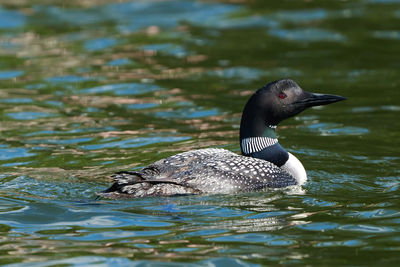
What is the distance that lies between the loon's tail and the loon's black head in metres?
1.15

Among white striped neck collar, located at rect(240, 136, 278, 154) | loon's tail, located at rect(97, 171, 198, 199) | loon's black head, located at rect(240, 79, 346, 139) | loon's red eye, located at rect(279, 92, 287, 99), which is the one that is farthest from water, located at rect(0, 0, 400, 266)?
loon's red eye, located at rect(279, 92, 287, 99)

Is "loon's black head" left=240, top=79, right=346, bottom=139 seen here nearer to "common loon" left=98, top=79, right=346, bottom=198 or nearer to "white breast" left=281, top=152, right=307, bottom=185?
"common loon" left=98, top=79, right=346, bottom=198

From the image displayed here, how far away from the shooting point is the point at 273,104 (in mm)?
7590

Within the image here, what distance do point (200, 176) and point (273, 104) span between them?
1138 mm

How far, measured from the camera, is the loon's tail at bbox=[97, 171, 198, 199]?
22.1 feet

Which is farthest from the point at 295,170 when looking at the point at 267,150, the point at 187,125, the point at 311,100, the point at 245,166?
the point at 187,125

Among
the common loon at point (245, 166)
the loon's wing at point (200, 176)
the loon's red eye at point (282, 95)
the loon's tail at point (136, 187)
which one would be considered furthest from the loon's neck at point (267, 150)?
the loon's tail at point (136, 187)

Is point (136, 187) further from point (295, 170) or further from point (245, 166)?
point (295, 170)

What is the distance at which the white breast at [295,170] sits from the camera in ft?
24.5

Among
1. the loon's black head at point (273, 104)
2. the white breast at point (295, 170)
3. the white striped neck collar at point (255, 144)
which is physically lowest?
the white breast at point (295, 170)

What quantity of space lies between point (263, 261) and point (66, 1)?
1296cm

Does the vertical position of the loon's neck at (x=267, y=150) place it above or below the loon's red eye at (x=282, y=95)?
below

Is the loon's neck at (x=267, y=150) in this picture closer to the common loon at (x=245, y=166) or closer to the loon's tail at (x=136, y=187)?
the common loon at (x=245, y=166)

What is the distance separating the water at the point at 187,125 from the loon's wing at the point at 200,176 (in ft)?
0.39
